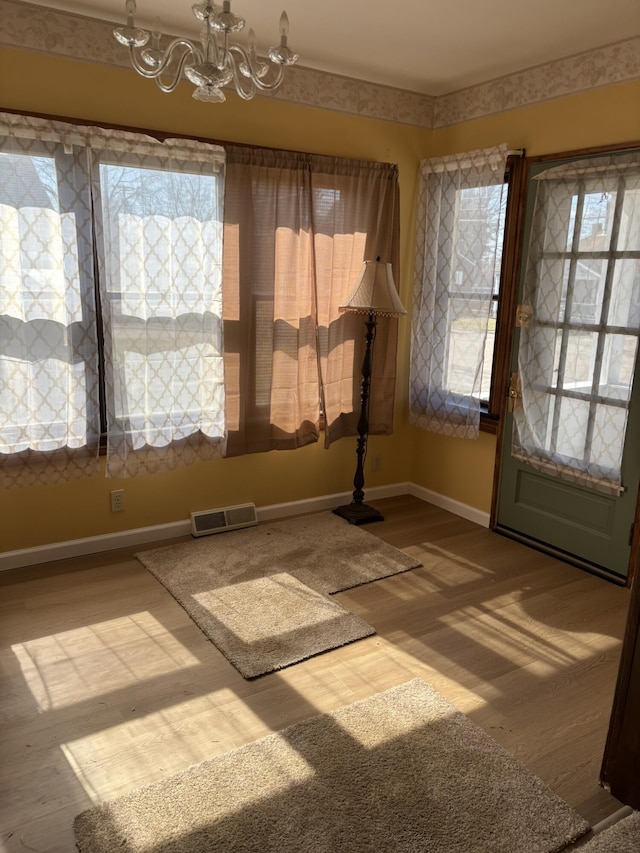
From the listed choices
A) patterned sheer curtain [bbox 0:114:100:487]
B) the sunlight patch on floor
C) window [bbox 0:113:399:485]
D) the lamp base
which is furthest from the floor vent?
the sunlight patch on floor

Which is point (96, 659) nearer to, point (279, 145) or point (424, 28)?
point (279, 145)

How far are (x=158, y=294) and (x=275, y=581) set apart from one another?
1.66 m

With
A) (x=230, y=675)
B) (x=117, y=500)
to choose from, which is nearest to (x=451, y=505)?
(x=117, y=500)

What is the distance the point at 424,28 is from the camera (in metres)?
3.25

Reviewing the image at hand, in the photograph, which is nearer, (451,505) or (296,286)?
(296,286)

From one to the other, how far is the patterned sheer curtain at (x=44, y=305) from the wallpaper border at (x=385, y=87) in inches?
16.9

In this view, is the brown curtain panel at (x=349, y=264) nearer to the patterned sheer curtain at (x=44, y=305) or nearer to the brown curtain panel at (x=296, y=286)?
the brown curtain panel at (x=296, y=286)

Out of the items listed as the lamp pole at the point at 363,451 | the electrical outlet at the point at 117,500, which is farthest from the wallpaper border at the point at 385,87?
the electrical outlet at the point at 117,500

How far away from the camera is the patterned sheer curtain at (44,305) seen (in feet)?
10.3

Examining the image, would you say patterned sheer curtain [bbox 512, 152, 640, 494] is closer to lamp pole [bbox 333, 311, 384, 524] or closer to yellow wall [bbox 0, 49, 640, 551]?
yellow wall [bbox 0, 49, 640, 551]

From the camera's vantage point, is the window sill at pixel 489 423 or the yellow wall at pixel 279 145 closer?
the yellow wall at pixel 279 145

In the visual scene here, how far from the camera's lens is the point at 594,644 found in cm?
300

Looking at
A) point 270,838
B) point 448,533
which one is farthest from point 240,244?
point 270,838

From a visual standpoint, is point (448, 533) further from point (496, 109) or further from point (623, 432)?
point (496, 109)
